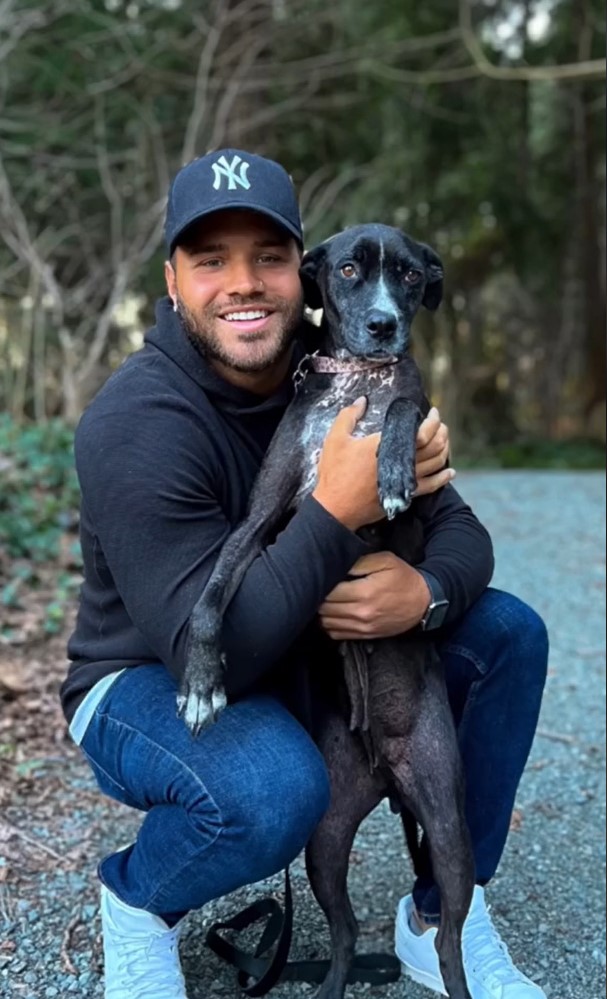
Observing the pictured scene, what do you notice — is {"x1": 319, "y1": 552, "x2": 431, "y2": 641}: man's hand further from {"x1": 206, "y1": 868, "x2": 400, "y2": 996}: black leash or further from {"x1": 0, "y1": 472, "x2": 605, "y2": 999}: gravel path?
{"x1": 0, "y1": 472, "x2": 605, "y2": 999}: gravel path

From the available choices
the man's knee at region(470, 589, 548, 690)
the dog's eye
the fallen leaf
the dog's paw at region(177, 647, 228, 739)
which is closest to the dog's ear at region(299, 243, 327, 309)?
the dog's eye

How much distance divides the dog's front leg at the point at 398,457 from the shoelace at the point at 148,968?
1104 mm

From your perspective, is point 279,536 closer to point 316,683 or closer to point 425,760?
point 316,683

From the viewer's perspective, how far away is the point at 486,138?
13.0 metres

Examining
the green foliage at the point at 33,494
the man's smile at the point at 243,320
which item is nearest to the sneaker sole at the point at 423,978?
the man's smile at the point at 243,320

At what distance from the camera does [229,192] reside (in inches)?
98.7

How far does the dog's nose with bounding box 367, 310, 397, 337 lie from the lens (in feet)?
8.41

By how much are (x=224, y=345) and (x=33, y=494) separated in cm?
461

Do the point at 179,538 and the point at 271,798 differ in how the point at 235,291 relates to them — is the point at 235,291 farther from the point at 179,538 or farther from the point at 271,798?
the point at 271,798

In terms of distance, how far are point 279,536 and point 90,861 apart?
1.49 meters

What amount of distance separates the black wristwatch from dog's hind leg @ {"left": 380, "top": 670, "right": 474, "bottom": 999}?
0.15 m

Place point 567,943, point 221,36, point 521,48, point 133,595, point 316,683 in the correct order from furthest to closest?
point 521,48
point 221,36
point 567,943
point 316,683
point 133,595

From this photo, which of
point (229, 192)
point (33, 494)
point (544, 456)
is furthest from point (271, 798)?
point (544, 456)

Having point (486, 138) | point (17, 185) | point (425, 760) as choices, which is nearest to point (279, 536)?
point (425, 760)
